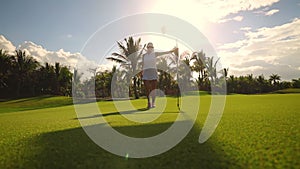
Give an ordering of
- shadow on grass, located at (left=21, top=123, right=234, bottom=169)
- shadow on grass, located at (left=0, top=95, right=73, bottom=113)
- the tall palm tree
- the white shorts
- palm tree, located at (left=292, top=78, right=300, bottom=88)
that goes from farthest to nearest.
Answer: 1. palm tree, located at (left=292, top=78, right=300, bottom=88)
2. the tall palm tree
3. shadow on grass, located at (left=0, top=95, right=73, bottom=113)
4. the white shorts
5. shadow on grass, located at (left=21, top=123, right=234, bottom=169)

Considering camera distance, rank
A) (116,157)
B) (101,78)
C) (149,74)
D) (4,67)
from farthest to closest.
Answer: (101,78) → (4,67) → (149,74) → (116,157)

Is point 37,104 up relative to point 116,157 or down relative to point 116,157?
down

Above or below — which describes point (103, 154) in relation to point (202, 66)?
below

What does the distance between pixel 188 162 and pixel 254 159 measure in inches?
17.3

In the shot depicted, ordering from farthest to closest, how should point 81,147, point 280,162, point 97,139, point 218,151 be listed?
point 97,139
point 81,147
point 218,151
point 280,162

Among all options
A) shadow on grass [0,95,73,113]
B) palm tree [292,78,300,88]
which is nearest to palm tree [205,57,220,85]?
palm tree [292,78,300,88]

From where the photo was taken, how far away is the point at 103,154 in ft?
6.08

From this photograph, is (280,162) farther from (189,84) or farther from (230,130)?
(189,84)

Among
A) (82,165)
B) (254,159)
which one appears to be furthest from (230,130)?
(82,165)

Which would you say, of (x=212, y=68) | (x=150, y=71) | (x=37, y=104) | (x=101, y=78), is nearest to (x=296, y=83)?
(x=212, y=68)

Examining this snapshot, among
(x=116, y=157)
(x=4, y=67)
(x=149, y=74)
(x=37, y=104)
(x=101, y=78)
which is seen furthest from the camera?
(x=101, y=78)

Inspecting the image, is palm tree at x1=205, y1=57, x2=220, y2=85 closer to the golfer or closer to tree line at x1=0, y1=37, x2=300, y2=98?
tree line at x1=0, y1=37, x2=300, y2=98

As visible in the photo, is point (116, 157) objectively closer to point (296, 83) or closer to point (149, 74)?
point (149, 74)

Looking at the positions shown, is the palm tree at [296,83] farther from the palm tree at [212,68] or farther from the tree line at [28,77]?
the tree line at [28,77]
